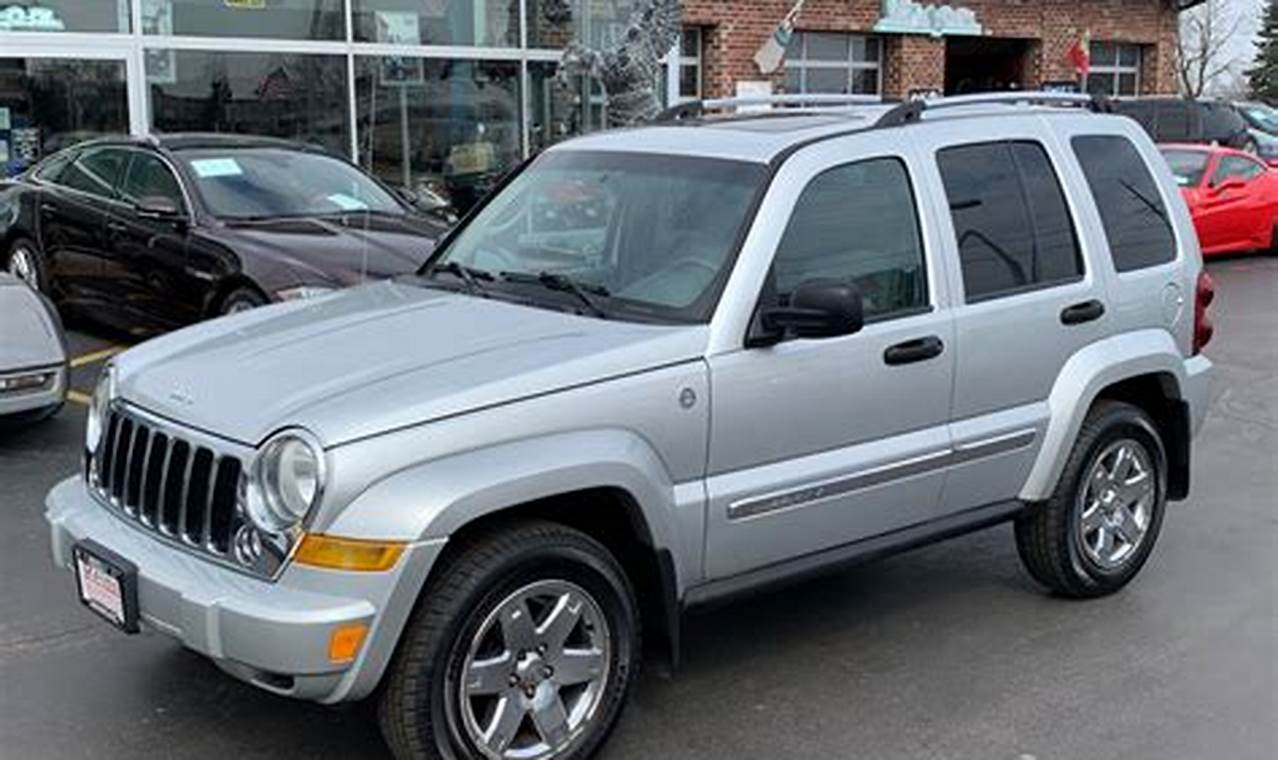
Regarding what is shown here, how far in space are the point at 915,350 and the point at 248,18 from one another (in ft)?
40.5

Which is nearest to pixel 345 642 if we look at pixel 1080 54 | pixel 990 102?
pixel 990 102

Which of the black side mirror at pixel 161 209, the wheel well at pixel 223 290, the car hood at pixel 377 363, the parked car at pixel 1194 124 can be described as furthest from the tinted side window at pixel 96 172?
the parked car at pixel 1194 124

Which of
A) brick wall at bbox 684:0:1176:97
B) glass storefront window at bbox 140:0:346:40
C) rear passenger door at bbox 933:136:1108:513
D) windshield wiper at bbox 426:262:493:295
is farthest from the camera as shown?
brick wall at bbox 684:0:1176:97

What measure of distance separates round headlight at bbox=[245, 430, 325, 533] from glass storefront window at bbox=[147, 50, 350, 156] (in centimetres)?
1136

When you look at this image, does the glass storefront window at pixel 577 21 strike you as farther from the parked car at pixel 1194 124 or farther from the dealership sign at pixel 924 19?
the parked car at pixel 1194 124

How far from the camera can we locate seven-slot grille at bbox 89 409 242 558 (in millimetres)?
3588

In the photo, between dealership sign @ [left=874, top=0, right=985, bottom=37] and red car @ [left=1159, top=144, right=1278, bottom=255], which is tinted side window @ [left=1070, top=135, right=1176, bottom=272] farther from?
dealership sign @ [left=874, top=0, right=985, bottom=37]

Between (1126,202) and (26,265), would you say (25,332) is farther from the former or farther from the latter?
(1126,202)

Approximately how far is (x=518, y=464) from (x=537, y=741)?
777 mm

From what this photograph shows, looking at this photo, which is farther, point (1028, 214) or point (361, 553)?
point (1028, 214)

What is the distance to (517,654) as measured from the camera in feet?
12.2

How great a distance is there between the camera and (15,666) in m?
4.57

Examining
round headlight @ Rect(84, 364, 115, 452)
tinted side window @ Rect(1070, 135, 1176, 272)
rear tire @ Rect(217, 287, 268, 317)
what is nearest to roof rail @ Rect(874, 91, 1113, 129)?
tinted side window @ Rect(1070, 135, 1176, 272)

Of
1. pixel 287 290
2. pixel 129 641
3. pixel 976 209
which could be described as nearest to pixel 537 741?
pixel 129 641
